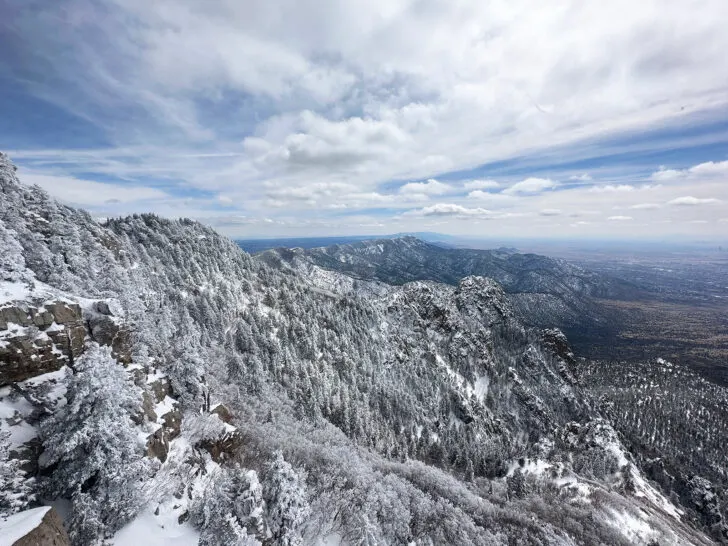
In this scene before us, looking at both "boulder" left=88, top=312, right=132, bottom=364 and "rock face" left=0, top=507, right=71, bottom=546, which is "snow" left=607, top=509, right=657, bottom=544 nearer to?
"rock face" left=0, top=507, right=71, bottom=546

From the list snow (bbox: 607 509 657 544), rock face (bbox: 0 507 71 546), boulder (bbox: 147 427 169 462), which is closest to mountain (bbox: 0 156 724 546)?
boulder (bbox: 147 427 169 462)

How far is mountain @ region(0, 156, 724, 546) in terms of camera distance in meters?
29.7

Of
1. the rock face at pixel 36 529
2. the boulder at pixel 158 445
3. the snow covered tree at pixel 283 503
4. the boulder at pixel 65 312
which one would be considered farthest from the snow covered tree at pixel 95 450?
the snow covered tree at pixel 283 503

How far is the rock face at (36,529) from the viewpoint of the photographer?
19.7 meters

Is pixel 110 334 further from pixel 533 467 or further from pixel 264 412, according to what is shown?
pixel 533 467

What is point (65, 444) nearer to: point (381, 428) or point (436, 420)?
point (381, 428)

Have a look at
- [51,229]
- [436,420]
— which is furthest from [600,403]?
[51,229]

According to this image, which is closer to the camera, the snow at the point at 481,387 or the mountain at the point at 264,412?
the mountain at the point at 264,412

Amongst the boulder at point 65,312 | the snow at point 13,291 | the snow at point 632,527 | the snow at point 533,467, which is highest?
the snow at point 13,291

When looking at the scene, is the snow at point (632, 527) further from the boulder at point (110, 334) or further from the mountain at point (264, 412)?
the boulder at point (110, 334)

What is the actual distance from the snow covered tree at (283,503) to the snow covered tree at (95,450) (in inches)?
509

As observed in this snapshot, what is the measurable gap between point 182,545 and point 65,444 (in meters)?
14.2

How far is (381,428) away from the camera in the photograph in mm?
119562

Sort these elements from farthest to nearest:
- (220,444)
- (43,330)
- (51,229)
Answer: (51,229)
(220,444)
(43,330)
